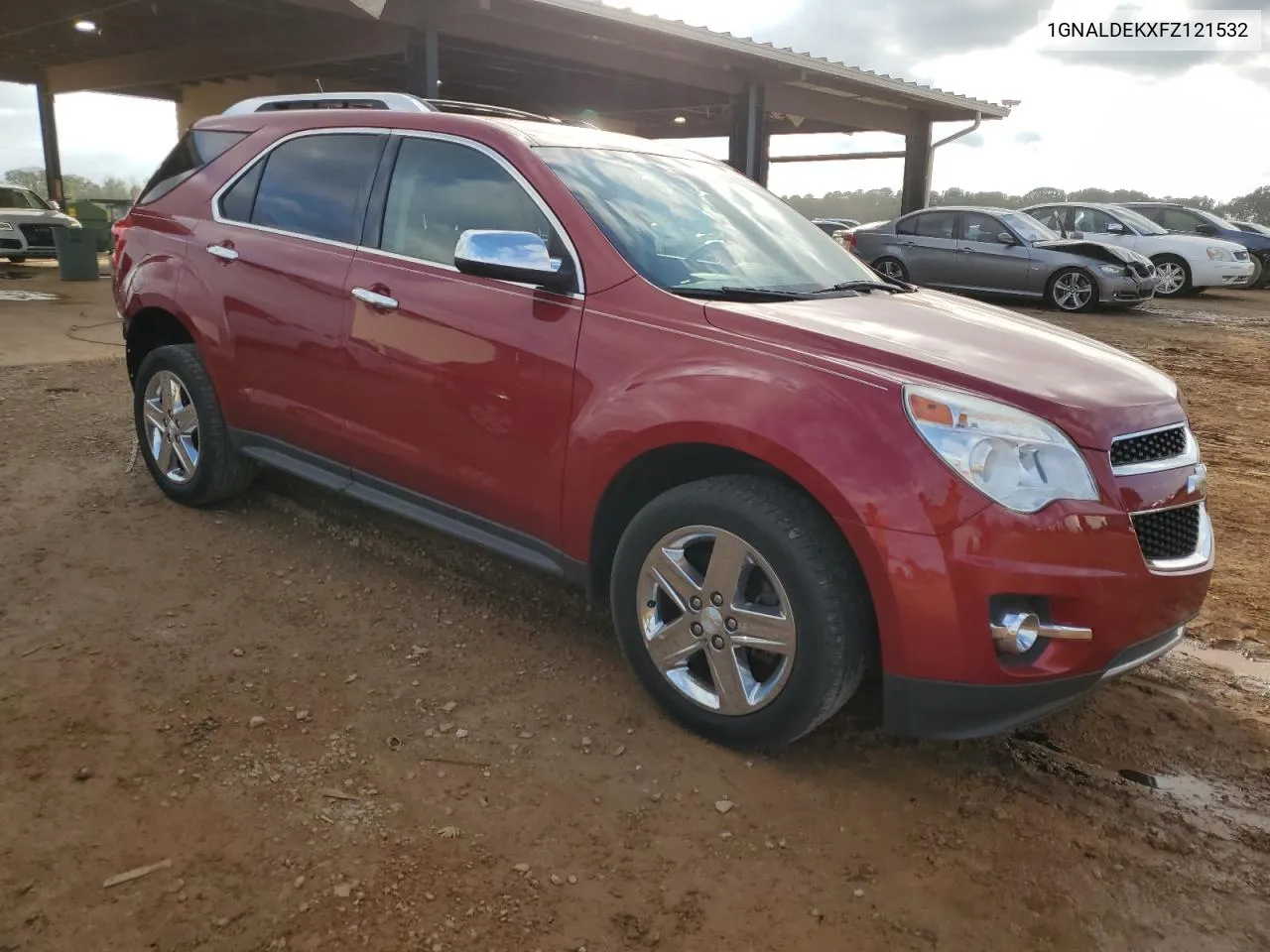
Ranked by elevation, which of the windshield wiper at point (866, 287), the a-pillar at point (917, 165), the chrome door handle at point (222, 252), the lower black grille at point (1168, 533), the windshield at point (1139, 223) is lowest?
the lower black grille at point (1168, 533)

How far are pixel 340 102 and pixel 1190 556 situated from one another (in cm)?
363

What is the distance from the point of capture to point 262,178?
4203mm

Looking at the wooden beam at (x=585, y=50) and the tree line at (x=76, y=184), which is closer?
the wooden beam at (x=585, y=50)

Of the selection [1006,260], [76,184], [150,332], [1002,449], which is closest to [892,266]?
[1006,260]

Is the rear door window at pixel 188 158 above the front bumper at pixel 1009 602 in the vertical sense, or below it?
above

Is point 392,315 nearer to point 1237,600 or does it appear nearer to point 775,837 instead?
point 775,837

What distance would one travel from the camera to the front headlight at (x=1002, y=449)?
7.88 feet

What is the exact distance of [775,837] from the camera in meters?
2.54

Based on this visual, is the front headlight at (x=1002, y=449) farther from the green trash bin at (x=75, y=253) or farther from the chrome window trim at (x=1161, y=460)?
the green trash bin at (x=75, y=253)

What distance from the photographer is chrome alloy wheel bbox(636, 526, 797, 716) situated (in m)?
2.71

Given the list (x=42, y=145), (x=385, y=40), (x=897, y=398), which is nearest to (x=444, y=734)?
(x=897, y=398)

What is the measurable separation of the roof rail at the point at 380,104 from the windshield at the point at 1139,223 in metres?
15.3

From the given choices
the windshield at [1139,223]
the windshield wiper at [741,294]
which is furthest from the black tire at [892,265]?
the windshield wiper at [741,294]

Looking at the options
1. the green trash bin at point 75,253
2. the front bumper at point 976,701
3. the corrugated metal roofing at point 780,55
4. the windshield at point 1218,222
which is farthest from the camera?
the windshield at point 1218,222
